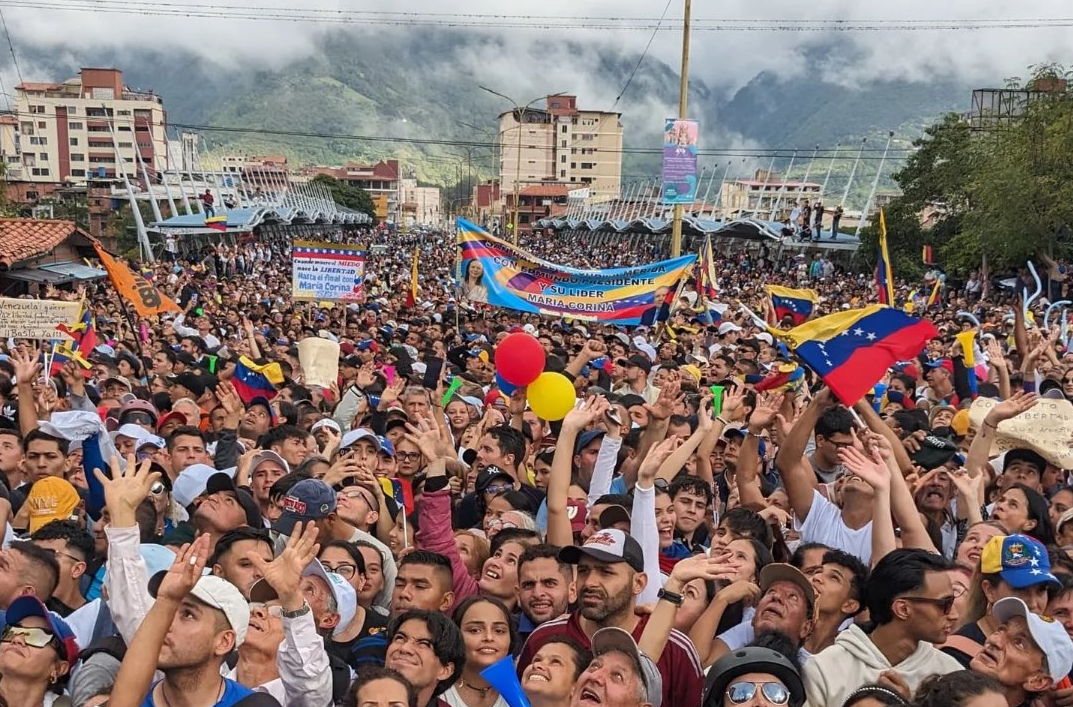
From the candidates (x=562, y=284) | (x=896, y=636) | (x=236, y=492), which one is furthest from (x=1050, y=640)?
(x=562, y=284)

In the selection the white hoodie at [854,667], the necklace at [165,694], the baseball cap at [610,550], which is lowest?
the necklace at [165,694]

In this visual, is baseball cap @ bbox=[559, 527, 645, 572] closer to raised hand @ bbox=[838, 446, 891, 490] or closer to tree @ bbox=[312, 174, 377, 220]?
raised hand @ bbox=[838, 446, 891, 490]

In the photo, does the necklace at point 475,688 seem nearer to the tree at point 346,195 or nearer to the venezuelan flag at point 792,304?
the venezuelan flag at point 792,304

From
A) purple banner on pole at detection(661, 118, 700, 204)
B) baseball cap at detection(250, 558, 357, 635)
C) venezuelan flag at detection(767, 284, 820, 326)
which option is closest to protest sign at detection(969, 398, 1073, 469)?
baseball cap at detection(250, 558, 357, 635)

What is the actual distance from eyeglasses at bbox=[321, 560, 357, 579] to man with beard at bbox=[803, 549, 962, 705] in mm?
1948

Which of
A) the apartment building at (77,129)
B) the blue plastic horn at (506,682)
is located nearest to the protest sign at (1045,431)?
the blue plastic horn at (506,682)

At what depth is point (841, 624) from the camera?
442 centimetres

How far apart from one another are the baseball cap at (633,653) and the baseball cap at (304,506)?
1685 millimetres

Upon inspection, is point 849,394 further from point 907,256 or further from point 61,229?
point 907,256


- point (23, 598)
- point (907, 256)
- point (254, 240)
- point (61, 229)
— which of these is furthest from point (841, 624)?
point (254, 240)

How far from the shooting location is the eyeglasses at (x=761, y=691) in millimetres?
3219

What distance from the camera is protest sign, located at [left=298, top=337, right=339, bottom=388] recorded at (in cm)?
1039

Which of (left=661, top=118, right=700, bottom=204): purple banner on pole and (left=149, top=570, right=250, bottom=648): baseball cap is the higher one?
(left=661, top=118, right=700, bottom=204): purple banner on pole

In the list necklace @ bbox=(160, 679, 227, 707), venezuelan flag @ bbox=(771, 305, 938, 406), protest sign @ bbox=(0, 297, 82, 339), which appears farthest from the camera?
protest sign @ bbox=(0, 297, 82, 339)
